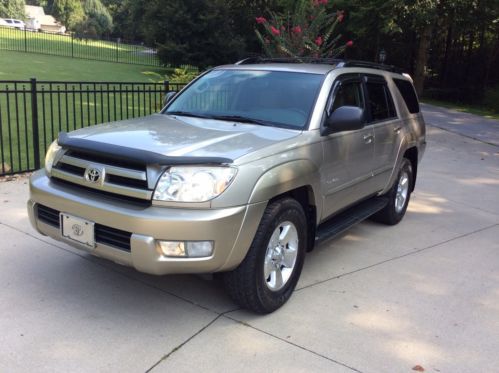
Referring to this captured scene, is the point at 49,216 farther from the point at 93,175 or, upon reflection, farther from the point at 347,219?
the point at 347,219

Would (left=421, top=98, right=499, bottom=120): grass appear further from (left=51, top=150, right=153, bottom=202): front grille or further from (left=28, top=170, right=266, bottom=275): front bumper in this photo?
(left=51, top=150, right=153, bottom=202): front grille

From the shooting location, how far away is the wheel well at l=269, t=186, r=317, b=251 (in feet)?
13.1

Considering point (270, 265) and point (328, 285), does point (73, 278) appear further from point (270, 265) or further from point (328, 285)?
point (328, 285)

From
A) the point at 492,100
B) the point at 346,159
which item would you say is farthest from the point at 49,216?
the point at 492,100

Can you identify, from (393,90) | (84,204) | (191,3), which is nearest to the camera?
(84,204)

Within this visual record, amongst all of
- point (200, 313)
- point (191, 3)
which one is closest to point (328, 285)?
point (200, 313)

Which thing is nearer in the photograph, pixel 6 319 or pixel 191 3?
pixel 6 319

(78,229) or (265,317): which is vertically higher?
(78,229)

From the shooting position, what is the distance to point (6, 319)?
138 inches

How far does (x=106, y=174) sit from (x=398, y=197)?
12.9ft

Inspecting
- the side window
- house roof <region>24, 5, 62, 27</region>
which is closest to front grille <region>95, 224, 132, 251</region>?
the side window

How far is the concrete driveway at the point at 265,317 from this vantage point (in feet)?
10.5

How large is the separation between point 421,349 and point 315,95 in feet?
7.15

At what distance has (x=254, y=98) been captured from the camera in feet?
15.1
